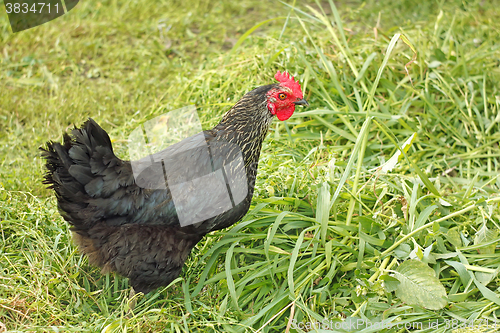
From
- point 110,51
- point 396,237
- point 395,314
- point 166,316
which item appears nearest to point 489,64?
point 396,237

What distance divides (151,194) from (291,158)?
147 cm

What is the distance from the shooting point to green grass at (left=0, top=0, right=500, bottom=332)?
2482 millimetres

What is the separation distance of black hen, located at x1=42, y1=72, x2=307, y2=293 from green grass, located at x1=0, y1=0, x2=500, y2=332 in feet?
0.98

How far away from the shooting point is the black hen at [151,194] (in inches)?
88.2

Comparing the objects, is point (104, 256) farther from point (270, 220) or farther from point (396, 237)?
point (396, 237)

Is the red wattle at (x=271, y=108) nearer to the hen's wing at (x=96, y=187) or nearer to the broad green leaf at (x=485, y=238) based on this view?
the hen's wing at (x=96, y=187)

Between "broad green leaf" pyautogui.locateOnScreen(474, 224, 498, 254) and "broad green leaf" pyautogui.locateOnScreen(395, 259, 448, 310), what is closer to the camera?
"broad green leaf" pyautogui.locateOnScreen(395, 259, 448, 310)

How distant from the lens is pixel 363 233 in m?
2.66

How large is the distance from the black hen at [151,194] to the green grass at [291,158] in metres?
0.30

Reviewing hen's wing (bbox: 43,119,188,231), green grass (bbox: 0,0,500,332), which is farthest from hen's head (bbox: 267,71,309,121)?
hen's wing (bbox: 43,119,188,231)

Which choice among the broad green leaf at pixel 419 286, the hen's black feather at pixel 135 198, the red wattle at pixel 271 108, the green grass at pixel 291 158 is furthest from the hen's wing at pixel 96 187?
the broad green leaf at pixel 419 286

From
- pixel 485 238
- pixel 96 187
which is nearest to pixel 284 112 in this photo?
pixel 96 187

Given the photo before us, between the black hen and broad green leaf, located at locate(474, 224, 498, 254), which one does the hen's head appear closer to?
the black hen

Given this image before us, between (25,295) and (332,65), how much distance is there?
303 cm
